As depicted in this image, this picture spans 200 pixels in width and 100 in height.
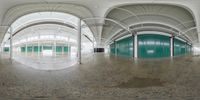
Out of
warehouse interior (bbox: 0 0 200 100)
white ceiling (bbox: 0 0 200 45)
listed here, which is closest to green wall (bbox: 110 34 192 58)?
warehouse interior (bbox: 0 0 200 100)

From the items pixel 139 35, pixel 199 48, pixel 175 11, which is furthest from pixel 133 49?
pixel 175 11

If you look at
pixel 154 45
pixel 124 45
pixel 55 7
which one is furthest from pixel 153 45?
pixel 55 7

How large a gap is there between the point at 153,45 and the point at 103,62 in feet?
1.49

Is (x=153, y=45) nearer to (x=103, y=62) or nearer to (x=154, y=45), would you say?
(x=154, y=45)

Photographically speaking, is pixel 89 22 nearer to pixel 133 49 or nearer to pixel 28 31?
pixel 133 49

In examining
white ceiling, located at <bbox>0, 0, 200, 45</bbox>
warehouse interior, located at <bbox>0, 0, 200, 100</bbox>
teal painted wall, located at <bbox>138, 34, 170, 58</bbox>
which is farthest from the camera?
white ceiling, located at <bbox>0, 0, 200, 45</bbox>

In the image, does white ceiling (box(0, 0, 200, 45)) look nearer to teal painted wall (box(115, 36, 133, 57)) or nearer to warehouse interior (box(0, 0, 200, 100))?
warehouse interior (box(0, 0, 200, 100))

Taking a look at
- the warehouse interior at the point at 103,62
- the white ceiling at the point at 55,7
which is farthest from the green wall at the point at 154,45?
the white ceiling at the point at 55,7

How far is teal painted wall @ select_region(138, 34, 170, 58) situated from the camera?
3.17 feet

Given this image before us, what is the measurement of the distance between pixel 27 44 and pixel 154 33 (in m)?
1.53

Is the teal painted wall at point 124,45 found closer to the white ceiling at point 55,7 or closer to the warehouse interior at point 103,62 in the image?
the warehouse interior at point 103,62

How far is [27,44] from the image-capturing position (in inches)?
72.5

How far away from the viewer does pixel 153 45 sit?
1.00m

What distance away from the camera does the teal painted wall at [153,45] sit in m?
0.97
